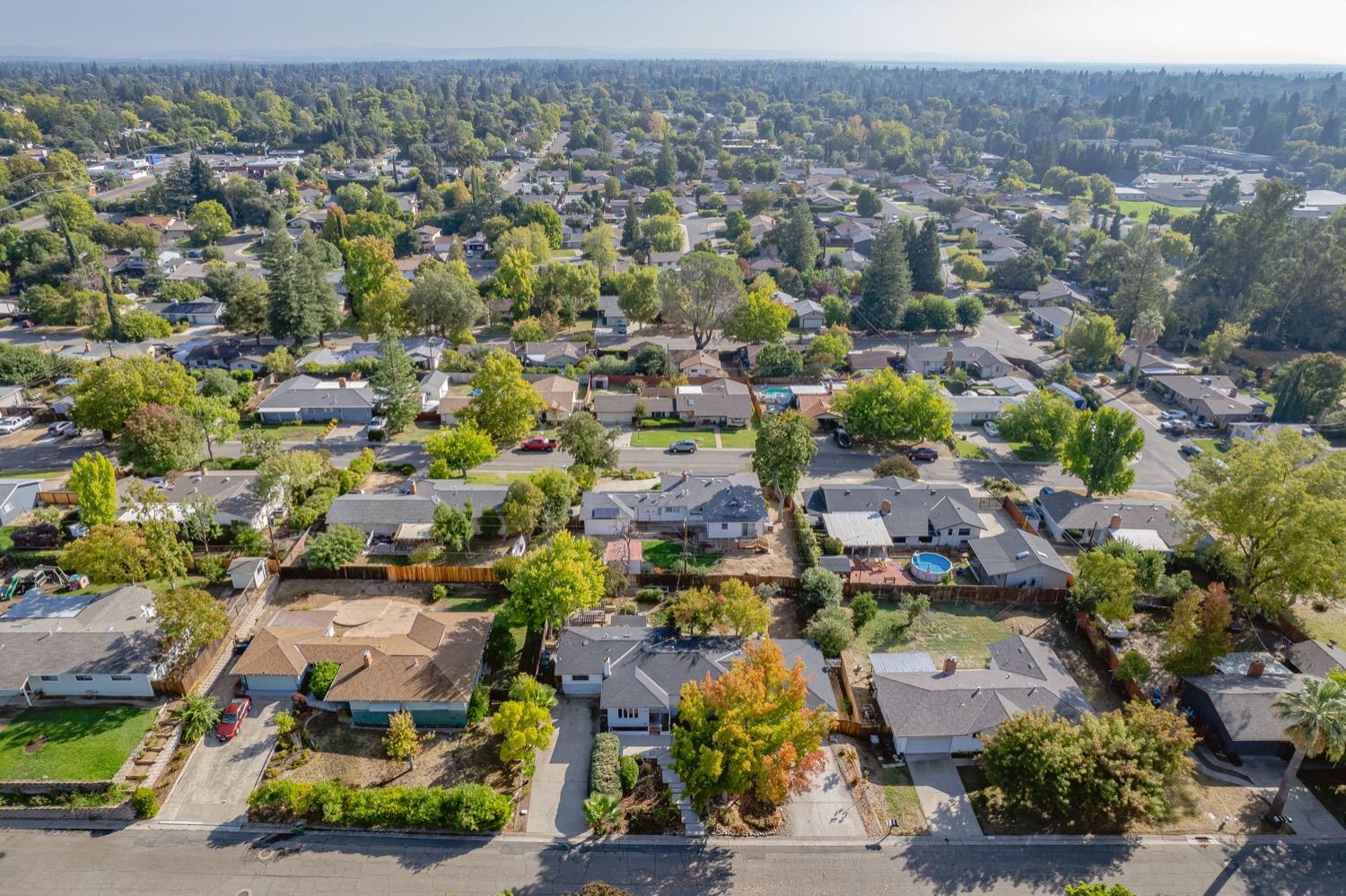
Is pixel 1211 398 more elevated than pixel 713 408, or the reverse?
pixel 1211 398

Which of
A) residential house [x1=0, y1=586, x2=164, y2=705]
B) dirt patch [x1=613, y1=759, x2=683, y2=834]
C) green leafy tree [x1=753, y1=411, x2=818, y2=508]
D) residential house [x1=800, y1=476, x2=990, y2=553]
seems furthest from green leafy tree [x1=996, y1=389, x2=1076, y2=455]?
residential house [x1=0, y1=586, x2=164, y2=705]

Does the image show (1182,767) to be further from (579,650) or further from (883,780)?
(579,650)

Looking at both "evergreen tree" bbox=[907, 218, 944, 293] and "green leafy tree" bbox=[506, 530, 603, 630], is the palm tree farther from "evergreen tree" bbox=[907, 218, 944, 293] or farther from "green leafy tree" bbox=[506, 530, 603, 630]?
"evergreen tree" bbox=[907, 218, 944, 293]

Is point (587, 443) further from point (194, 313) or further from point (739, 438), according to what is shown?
point (194, 313)

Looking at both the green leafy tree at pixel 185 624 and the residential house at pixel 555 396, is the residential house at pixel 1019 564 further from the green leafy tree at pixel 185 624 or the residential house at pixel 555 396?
the green leafy tree at pixel 185 624

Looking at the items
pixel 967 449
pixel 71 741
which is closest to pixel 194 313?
pixel 71 741

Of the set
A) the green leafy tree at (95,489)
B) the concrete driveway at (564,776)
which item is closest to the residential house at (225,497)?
the green leafy tree at (95,489)
